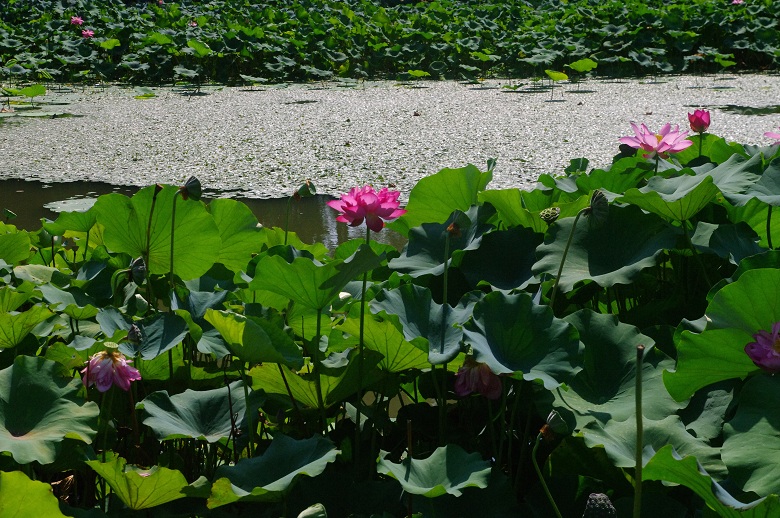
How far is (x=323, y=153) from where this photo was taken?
11.4 feet

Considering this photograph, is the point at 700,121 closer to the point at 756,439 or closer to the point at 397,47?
the point at 756,439

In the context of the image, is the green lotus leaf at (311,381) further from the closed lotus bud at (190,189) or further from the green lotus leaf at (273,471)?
the closed lotus bud at (190,189)

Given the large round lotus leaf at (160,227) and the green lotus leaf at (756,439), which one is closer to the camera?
the green lotus leaf at (756,439)

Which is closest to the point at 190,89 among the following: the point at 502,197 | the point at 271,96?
the point at 271,96

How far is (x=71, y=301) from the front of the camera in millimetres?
1179

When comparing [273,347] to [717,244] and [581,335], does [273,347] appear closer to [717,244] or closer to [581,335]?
[581,335]

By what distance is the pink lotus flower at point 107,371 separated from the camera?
2.97 feet

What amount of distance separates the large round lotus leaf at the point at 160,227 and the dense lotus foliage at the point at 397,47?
521 centimetres

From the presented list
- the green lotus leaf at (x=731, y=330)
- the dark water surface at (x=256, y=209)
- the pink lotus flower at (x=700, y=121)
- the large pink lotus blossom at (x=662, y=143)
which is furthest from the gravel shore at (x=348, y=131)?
the green lotus leaf at (x=731, y=330)

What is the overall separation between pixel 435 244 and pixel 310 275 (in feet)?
0.95

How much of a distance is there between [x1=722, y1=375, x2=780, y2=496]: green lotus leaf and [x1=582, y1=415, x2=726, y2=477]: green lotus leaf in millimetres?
36

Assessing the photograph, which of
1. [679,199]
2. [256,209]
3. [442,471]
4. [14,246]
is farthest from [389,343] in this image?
[256,209]

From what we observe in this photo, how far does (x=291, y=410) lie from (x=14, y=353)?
1.18 ft

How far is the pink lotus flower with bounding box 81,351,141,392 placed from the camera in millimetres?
906
